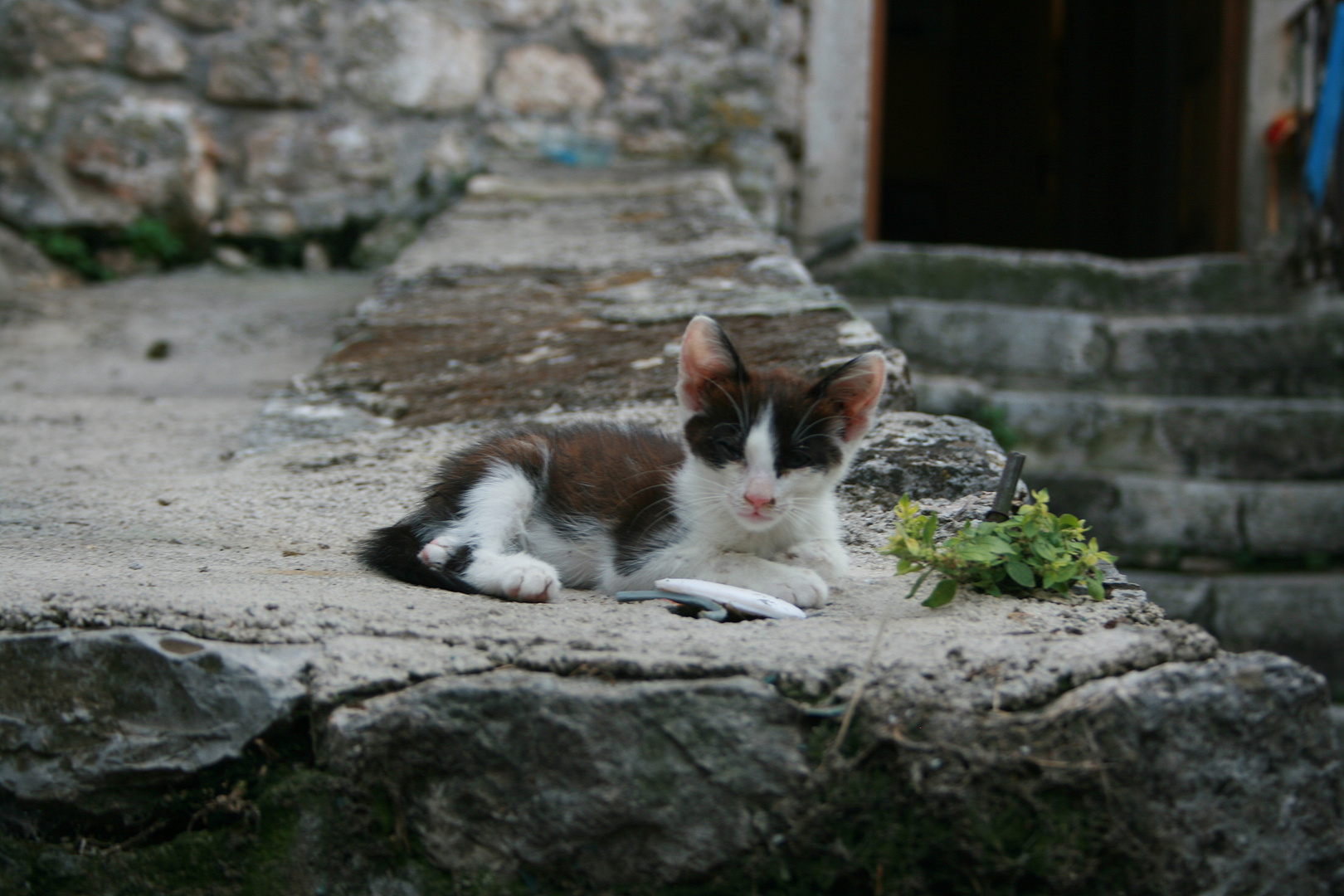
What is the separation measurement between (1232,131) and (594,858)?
569cm

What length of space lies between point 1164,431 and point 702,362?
2993 mm

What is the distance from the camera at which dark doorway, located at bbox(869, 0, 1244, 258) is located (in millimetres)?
6164

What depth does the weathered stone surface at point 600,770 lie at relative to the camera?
4.04 ft

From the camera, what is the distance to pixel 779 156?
526 cm

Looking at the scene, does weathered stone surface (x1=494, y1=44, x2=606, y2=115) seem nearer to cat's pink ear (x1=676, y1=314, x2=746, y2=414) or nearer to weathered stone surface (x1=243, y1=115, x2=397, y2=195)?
weathered stone surface (x1=243, y1=115, x2=397, y2=195)

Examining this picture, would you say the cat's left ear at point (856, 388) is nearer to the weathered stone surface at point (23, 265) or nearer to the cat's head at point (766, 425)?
the cat's head at point (766, 425)

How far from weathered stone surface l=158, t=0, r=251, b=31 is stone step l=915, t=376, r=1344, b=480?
346 centimetres

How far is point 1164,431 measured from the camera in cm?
420

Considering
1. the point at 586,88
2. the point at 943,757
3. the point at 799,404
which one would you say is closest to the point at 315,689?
the point at 943,757

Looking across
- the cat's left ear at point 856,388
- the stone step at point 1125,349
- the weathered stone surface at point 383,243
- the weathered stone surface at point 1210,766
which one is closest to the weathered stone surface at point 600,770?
the weathered stone surface at point 1210,766

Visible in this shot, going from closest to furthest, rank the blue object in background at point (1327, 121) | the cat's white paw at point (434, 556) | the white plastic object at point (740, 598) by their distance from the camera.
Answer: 1. the white plastic object at point (740, 598)
2. the cat's white paw at point (434, 556)
3. the blue object in background at point (1327, 121)

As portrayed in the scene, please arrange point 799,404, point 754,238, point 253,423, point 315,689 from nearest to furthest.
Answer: point 315,689 → point 799,404 → point 253,423 → point 754,238

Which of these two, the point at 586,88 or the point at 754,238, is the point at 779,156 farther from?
the point at 754,238

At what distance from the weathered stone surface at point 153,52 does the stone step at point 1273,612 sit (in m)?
4.62
